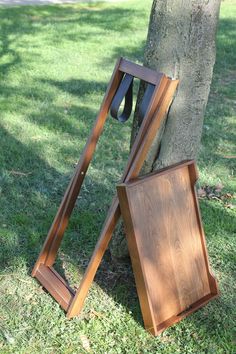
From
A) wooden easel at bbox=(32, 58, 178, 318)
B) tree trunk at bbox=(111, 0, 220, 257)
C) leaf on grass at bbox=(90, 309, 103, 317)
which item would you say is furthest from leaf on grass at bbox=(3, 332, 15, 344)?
tree trunk at bbox=(111, 0, 220, 257)

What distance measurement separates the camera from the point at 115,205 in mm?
2580

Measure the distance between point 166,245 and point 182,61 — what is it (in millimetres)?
955

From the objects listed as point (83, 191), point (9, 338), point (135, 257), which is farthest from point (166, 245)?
point (83, 191)

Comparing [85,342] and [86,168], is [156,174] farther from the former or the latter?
[85,342]

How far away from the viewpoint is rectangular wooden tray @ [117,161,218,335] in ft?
8.34

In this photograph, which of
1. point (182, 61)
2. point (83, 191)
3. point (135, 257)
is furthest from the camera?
point (83, 191)

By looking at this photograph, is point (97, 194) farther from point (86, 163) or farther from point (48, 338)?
point (48, 338)

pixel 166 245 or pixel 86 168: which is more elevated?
pixel 86 168

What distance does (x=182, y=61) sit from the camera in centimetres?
267

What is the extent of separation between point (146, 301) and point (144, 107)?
96 centimetres

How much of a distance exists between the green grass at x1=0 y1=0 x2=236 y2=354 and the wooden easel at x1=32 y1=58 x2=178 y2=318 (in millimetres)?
92

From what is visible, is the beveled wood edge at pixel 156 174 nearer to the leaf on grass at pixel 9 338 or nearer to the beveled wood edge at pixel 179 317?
the beveled wood edge at pixel 179 317

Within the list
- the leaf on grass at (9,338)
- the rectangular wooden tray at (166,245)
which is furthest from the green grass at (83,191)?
the rectangular wooden tray at (166,245)

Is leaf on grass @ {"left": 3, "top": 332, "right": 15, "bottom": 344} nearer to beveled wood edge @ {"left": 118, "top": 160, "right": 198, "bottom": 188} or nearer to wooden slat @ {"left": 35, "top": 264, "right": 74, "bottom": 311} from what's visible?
wooden slat @ {"left": 35, "top": 264, "right": 74, "bottom": 311}
